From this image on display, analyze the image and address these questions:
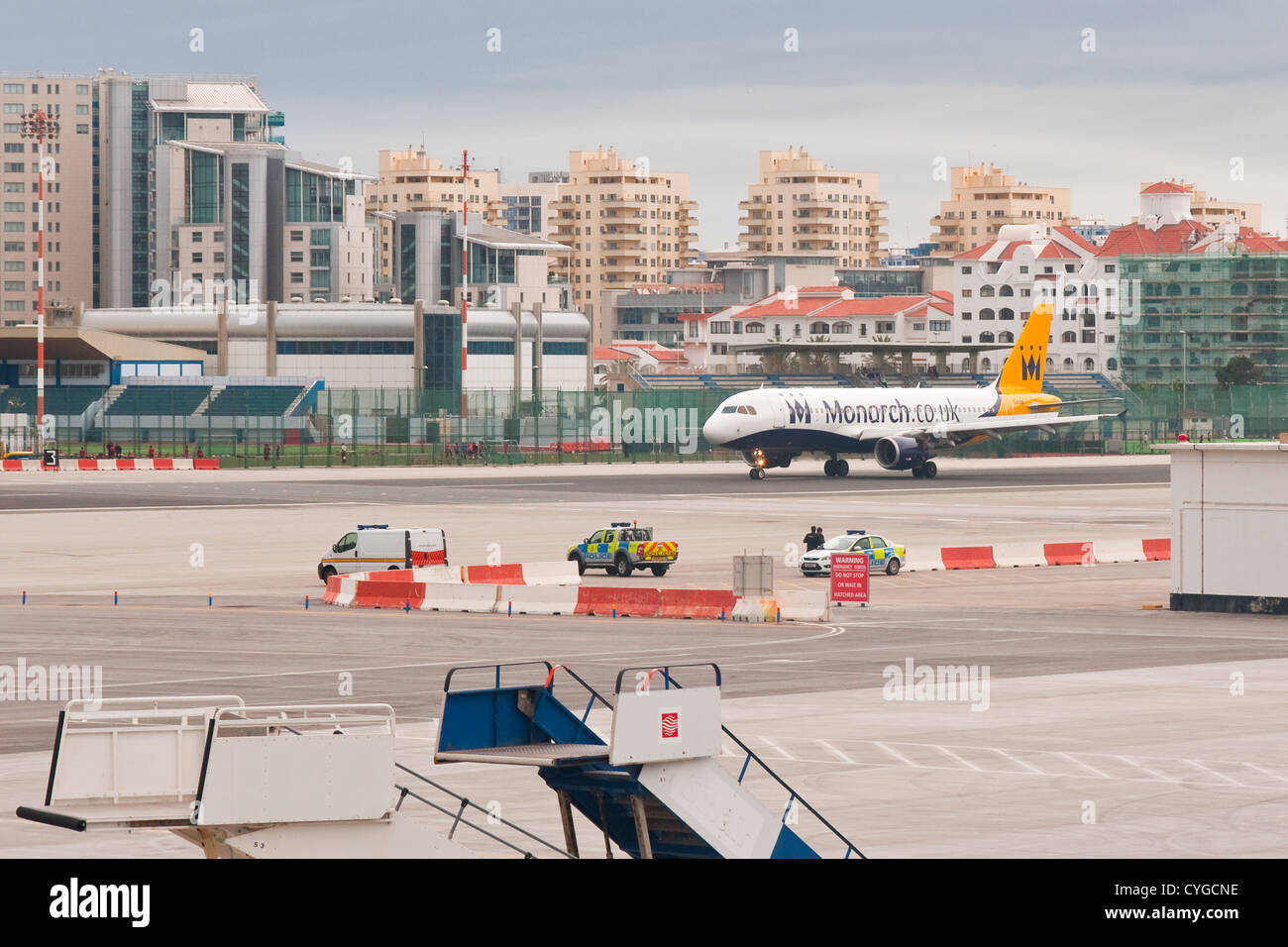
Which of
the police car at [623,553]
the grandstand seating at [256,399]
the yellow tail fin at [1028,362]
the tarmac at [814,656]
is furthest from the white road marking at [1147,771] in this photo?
the grandstand seating at [256,399]

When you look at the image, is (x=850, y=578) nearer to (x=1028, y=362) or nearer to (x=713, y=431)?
(x=713, y=431)

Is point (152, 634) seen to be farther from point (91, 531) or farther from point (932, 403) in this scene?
point (932, 403)

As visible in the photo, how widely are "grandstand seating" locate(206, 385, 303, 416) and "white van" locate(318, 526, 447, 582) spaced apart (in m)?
103

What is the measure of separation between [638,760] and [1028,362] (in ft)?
355

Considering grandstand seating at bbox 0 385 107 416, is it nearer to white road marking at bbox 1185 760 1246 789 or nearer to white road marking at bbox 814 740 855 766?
white road marking at bbox 814 740 855 766

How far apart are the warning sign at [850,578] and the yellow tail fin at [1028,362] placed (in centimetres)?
7219

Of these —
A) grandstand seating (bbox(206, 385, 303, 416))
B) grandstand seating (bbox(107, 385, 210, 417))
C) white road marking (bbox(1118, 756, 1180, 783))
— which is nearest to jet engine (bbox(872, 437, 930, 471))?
grandstand seating (bbox(107, 385, 210, 417))

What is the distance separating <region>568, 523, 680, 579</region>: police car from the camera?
55.2 m

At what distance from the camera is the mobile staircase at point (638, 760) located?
13180 millimetres

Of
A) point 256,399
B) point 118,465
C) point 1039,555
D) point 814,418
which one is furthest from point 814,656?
point 256,399

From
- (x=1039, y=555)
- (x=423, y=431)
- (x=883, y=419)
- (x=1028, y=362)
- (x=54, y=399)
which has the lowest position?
(x=1039, y=555)

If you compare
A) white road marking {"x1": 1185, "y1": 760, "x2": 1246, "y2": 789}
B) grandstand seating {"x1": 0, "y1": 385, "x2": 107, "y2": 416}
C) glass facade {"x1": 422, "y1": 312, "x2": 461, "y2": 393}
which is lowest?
white road marking {"x1": 1185, "y1": 760, "x2": 1246, "y2": 789}

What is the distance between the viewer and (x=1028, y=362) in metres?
118
